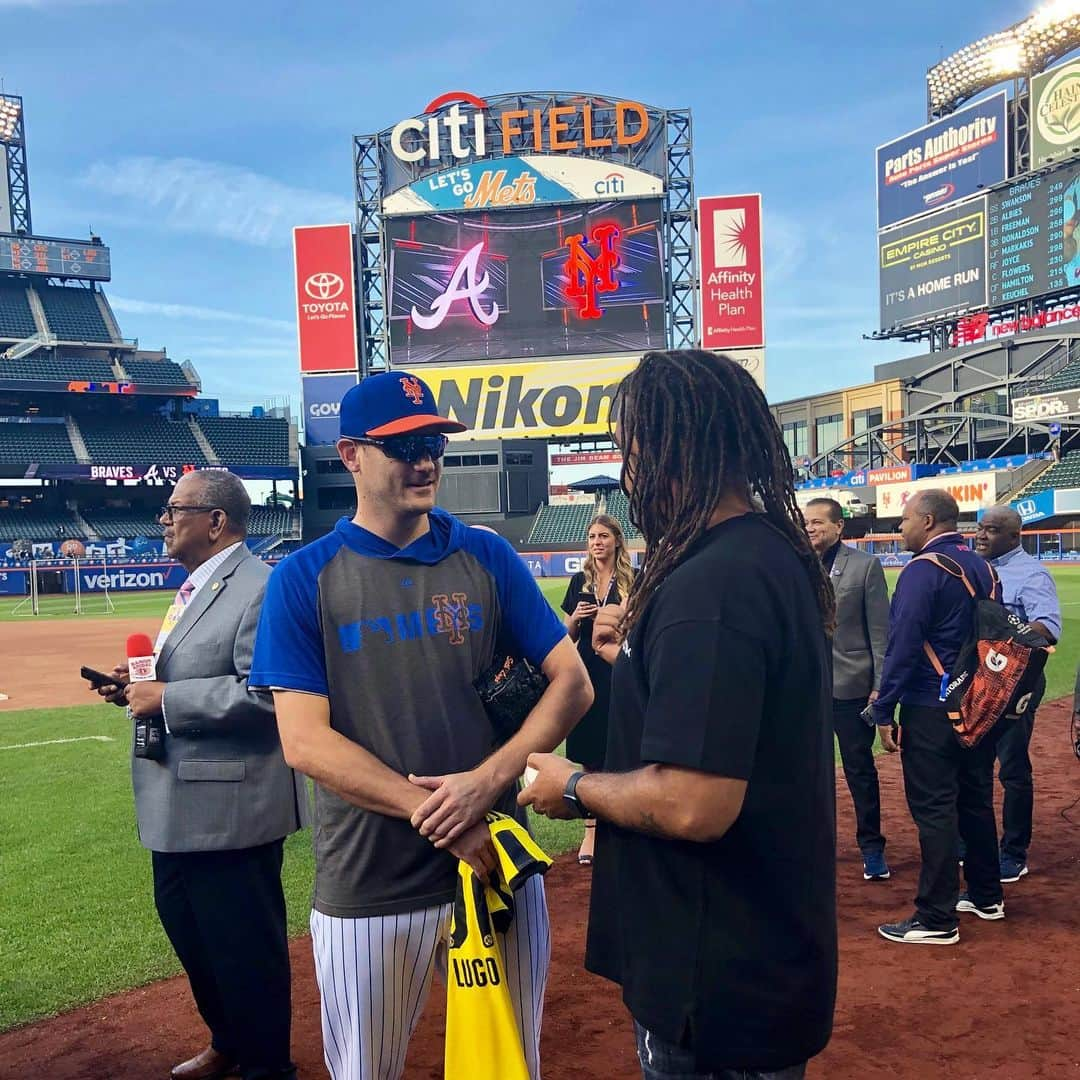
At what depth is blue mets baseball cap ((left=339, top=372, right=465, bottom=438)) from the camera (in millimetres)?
2377

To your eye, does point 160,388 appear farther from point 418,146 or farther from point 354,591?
point 354,591

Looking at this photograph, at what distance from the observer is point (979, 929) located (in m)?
4.51

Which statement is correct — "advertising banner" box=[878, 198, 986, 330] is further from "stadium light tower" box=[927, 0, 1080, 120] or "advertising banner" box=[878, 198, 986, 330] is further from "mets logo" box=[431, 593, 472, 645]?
"mets logo" box=[431, 593, 472, 645]

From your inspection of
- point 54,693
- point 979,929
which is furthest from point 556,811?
point 54,693

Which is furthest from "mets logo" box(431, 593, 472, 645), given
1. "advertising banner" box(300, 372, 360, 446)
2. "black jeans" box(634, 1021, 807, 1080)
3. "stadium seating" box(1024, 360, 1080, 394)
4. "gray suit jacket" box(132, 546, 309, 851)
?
"stadium seating" box(1024, 360, 1080, 394)

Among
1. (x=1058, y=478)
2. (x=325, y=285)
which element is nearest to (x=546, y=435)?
(x=325, y=285)

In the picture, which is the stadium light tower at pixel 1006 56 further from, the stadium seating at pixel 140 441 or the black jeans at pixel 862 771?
the black jeans at pixel 862 771

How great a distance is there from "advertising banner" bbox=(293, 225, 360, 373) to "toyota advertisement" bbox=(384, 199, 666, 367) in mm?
3924

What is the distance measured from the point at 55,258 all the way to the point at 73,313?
10.7 feet

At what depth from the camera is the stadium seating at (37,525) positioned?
4331cm

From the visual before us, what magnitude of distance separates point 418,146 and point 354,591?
134 ft

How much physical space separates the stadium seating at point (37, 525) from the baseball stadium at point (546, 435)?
0.23m

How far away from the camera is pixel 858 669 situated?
5.28 meters

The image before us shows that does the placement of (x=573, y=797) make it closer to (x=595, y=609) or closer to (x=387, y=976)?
(x=387, y=976)
